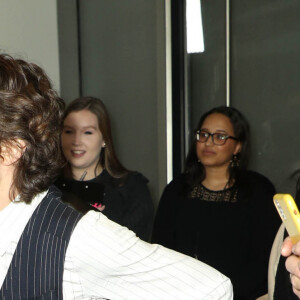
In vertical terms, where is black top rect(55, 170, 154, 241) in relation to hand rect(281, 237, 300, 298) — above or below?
below

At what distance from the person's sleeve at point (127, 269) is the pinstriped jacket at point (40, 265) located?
3cm

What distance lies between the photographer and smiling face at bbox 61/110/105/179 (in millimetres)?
3943

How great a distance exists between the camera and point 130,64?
5.20 metres

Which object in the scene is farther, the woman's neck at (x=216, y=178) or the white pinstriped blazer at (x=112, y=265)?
the woman's neck at (x=216, y=178)

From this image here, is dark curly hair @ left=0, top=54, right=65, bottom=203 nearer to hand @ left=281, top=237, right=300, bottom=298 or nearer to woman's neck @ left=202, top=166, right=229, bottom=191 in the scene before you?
hand @ left=281, top=237, right=300, bottom=298

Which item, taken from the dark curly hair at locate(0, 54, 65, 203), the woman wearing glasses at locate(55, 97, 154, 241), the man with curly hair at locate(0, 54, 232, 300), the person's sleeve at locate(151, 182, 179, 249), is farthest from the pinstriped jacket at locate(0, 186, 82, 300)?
the person's sleeve at locate(151, 182, 179, 249)

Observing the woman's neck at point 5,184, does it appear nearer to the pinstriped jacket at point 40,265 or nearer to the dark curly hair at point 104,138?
the pinstriped jacket at point 40,265

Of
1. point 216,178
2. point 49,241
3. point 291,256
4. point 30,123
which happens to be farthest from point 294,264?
point 216,178

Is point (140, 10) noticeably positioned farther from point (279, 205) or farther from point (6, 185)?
point (279, 205)

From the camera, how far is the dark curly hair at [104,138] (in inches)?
156

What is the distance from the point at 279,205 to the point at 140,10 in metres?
3.89

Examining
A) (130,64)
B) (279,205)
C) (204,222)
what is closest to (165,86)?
(130,64)

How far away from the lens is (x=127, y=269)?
166 cm

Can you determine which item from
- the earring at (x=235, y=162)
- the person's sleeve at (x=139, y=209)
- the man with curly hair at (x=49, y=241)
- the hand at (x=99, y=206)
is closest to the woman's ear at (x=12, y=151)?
the man with curly hair at (x=49, y=241)
